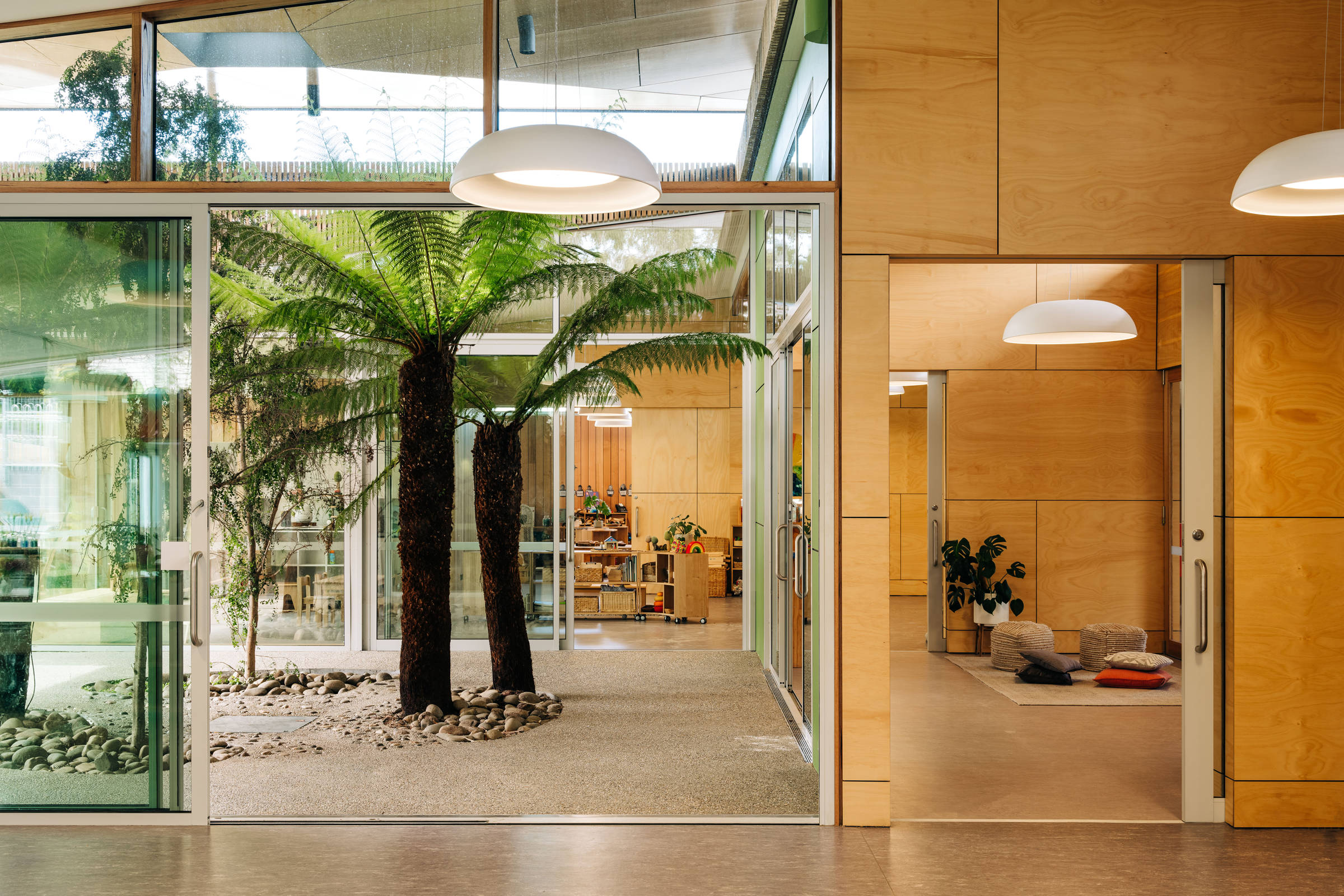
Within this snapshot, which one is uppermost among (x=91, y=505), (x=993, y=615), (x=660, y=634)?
(x=91, y=505)

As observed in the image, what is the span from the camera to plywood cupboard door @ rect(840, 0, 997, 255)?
11.6 feet

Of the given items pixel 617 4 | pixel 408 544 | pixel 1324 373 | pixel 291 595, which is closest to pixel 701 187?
pixel 617 4

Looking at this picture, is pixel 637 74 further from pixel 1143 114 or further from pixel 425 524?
pixel 425 524

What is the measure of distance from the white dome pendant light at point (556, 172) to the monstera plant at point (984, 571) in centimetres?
467

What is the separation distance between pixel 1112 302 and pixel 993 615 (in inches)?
95.0

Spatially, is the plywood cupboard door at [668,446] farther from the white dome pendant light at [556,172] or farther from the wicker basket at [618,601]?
the white dome pendant light at [556,172]

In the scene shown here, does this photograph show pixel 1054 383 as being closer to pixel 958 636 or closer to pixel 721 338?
pixel 958 636

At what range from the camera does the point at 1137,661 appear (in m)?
6.29

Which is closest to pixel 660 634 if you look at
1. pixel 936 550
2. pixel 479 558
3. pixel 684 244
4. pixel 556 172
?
pixel 479 558

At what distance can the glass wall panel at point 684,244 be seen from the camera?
24.4 ft

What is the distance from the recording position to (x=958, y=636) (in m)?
7.32

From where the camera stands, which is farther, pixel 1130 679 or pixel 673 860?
pixel 1130 679

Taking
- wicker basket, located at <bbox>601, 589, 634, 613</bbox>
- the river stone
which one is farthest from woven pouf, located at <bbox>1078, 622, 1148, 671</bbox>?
the river stone

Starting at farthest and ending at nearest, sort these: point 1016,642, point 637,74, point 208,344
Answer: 1. point 1016,642
2. point 637,74
3. point 208,344
